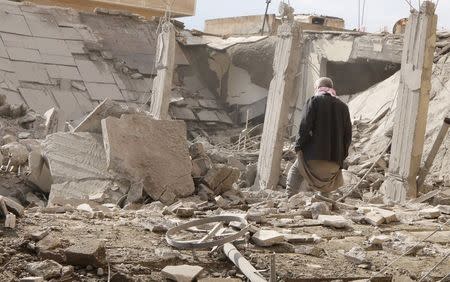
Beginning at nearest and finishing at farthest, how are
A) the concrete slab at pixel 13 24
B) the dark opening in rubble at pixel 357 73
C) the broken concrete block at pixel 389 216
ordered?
1. the broken concrete block at pixel 389 216
2. the dark opening in rubble at pixel 357 73
3. the concrete slab at pixel 13 24

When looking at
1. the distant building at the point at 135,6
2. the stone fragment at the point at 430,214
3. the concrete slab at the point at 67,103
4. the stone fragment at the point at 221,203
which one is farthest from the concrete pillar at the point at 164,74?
the stone fragment at the point at 430,214

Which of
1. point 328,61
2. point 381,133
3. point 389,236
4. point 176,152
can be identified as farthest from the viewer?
point 328,61

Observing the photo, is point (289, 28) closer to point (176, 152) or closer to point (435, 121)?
point (435, 121)

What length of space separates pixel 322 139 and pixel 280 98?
538cm

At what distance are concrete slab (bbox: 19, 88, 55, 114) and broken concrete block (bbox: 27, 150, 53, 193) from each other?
7.86 m

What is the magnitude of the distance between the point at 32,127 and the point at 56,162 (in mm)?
5906

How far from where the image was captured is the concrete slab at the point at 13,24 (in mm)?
18703

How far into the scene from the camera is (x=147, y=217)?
5629 mm

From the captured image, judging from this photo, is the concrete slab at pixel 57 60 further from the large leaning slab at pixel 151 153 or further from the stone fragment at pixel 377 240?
the stone fragment at pixel 377 240

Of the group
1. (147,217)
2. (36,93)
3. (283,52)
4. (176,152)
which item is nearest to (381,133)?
(283,52)

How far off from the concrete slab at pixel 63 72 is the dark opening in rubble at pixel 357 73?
19.9 feet

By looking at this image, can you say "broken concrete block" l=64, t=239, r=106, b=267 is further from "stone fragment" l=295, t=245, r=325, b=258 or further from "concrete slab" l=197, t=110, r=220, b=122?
"concrete slab" l=197, t=110, r=220, b=122

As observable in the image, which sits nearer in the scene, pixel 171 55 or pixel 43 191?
pixel 43 191

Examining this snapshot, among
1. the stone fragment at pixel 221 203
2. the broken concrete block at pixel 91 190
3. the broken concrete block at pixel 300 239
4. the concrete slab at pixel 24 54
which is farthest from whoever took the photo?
the concrete slab at pixel 24 54
